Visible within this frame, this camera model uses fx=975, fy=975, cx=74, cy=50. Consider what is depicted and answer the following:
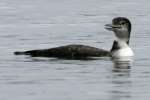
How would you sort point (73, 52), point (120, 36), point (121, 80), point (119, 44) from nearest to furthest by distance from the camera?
point (121, 80) < point (73, 52) < point (119, 44) < point (120, 36)

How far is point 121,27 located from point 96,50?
1073mm

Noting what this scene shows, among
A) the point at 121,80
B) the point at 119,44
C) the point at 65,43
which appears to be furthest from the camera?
the point at 65,43

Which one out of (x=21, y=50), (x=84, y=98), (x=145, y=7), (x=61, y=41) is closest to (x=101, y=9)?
(x=145, y=7)

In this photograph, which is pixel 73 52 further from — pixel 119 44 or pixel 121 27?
pixel 121 27

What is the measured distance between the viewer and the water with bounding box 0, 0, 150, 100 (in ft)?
58.9

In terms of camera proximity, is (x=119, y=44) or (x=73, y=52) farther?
(x=119, y=44)

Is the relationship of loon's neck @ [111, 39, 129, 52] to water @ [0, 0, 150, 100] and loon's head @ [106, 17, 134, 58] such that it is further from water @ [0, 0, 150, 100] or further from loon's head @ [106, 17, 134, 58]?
water @ [0, 0, 150, 100]

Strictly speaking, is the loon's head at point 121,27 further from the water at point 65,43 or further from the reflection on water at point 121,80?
the reflection on water at point 121,80

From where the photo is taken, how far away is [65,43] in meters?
26.3

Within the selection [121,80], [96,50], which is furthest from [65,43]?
[121,80]

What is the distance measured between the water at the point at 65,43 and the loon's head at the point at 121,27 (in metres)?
0.63

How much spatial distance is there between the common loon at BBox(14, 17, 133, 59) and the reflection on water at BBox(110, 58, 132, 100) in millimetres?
472

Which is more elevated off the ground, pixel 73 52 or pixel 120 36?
pixel 120 36

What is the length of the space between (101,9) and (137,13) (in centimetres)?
187
